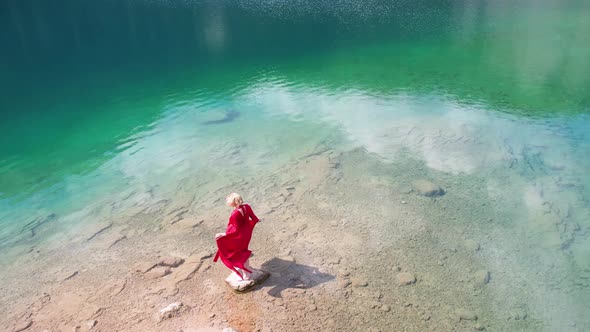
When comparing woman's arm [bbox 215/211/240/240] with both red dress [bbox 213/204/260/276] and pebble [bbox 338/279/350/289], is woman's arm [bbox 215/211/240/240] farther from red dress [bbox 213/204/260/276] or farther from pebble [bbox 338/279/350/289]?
pebble [bbox 338/279/350/289]

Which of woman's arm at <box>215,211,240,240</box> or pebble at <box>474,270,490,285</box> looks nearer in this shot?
woman's arm at <box>215,211,240,240</box>

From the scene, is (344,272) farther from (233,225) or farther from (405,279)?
(233,225)

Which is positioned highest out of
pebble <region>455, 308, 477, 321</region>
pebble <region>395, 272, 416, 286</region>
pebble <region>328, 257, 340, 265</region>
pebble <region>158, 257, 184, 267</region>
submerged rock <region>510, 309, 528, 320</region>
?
pebble <region>158, 257, 184, 267</region>

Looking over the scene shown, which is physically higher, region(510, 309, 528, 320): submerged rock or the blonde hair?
the blonde hair

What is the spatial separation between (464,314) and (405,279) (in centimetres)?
123

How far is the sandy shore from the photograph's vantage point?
7.26 meters

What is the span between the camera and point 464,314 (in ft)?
24.2

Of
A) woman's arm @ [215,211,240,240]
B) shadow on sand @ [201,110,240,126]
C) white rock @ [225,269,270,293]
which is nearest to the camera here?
woman's arm @ [215,211,240,240]

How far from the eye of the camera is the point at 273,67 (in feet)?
88.0

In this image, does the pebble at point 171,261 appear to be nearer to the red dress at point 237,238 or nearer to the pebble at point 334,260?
the red dress at point 237,238

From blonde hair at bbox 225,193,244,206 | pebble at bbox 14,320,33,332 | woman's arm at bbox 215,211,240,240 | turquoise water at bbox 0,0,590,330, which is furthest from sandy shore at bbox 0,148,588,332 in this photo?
blonde hair at bbox 225,193,244,206

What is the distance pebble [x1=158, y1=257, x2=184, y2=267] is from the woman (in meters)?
1.79

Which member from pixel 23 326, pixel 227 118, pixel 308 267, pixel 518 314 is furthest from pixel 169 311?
pixel 227 118

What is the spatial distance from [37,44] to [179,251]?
3664cm
